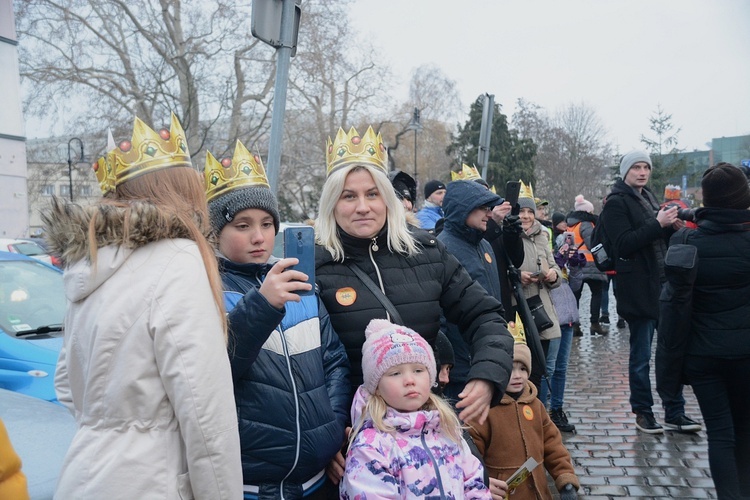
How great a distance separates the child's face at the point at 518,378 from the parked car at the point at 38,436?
2298 millimetres

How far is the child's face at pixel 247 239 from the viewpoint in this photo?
258 cm

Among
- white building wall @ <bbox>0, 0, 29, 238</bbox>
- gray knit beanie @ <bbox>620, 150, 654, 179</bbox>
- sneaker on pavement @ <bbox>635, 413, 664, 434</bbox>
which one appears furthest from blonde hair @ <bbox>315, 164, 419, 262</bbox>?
white building wall @ <bbox>0, 0, 29, 238</bbox>

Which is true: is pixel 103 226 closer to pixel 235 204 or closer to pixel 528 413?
pixel 235 204

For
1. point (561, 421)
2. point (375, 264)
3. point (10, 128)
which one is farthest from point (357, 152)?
point (10, 128)

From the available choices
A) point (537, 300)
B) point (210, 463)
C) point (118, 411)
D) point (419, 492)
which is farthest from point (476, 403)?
point (537, 300)

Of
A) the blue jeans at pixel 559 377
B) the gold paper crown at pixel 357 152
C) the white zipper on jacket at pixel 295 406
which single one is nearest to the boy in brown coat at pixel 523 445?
the gold paper crown at pixel 357 152

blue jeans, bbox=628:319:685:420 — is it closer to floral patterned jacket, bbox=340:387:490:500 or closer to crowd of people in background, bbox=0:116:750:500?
crowd of people in background, bbox=0:116:750:500

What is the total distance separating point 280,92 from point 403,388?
2308mm

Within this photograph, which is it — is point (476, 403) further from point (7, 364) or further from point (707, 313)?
point (7, 364)

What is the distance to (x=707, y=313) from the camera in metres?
4.24

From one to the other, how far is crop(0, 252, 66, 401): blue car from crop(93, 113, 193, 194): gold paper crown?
3.04m

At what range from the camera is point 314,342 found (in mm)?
2502

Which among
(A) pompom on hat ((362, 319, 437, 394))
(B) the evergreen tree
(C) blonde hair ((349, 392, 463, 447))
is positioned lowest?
(C) blonde hair ((349, 392, 463, 447))

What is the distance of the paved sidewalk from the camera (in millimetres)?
4867
